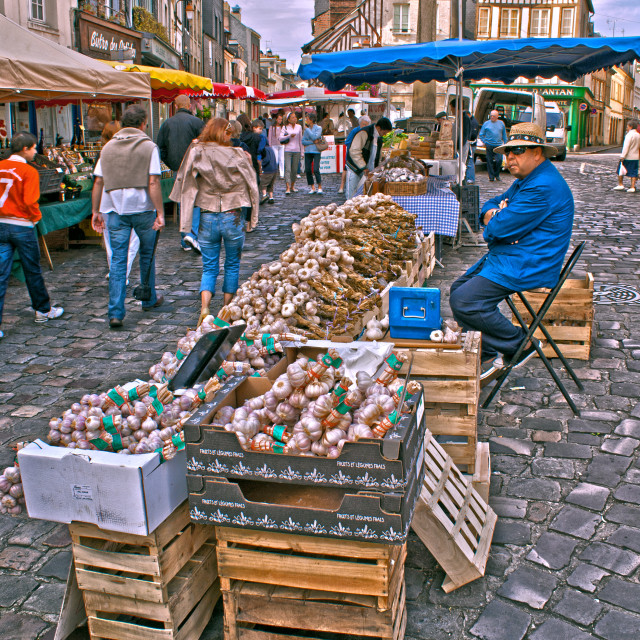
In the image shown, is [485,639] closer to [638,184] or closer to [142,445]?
[142,445]

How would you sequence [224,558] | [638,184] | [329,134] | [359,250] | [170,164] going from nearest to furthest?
[224,558] → [359,250] → [170,164] → [638,184] → [329,134]

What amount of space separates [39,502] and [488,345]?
327 centimetres

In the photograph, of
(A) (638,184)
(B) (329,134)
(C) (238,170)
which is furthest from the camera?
(B) (329,134)

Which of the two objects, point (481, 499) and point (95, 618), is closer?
point (95, 618)

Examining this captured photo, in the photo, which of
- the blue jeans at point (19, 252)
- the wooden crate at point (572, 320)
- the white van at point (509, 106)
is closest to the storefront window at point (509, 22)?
the white van at point (509, 106)

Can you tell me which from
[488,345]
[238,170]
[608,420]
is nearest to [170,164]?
[238,170]

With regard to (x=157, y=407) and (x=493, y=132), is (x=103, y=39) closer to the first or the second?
(x=493, y=132)

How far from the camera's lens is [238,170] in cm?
666

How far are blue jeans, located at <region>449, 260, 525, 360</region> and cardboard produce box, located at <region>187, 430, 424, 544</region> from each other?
7.48 feet

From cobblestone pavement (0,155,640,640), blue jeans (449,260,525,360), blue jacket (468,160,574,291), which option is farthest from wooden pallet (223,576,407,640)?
blue jacket (468,160,574,291)

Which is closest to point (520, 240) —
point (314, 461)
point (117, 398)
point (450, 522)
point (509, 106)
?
point (450, 522)

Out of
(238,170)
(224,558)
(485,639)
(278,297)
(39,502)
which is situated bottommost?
(485,639)

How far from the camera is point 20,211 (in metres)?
6.65

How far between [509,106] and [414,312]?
2383cm
